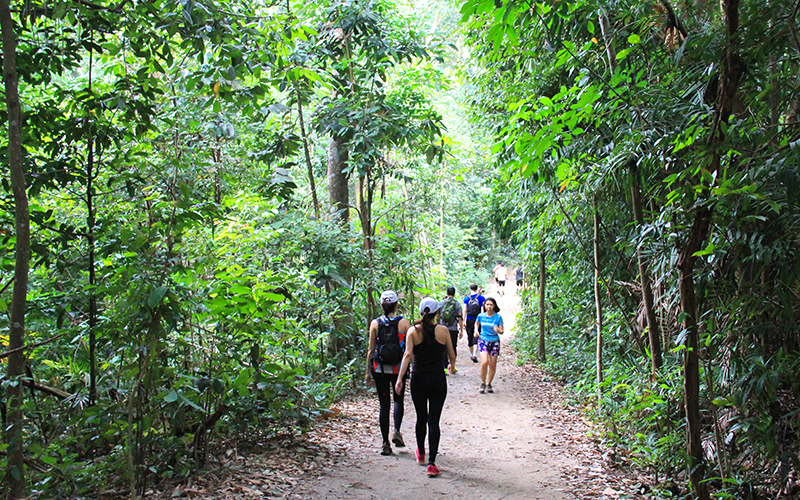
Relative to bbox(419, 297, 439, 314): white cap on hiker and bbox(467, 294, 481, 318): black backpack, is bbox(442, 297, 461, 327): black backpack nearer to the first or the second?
bbox(467, 294, 481, 318): black backpack

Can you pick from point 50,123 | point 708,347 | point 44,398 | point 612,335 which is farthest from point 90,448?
point 612,335

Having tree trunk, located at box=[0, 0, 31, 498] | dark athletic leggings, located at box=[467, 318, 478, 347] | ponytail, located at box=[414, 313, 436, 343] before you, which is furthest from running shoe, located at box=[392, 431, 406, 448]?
dark athletic leggings, located at box=[467, 318, 478, 347]

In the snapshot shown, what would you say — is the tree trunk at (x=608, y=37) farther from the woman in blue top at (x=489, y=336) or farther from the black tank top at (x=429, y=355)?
the woman in blue top at (x=489, y=336)

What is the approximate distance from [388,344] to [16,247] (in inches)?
134

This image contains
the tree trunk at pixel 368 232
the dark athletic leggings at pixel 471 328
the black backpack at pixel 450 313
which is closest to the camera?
the tree trunk at pixel 368 232

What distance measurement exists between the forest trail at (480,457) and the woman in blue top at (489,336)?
506 millimetres

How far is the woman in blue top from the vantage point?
9.34 metres

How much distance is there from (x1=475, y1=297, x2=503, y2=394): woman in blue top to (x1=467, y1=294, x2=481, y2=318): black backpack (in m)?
3.16

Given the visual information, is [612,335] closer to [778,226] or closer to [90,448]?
[778,226]

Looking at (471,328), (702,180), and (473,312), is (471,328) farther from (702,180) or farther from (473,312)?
(702,180)

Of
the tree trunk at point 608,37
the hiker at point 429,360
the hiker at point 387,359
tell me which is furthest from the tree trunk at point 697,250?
the hiker at point 387,359

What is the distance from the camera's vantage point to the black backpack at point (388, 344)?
5.66 meters

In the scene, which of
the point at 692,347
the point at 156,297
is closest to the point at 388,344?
the point at 156,297

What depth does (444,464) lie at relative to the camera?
5.59 meters
